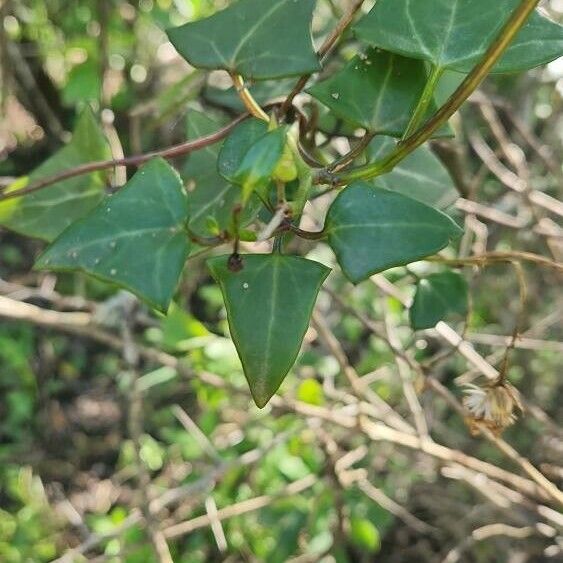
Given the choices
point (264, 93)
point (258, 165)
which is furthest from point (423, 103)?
point (264, 93)

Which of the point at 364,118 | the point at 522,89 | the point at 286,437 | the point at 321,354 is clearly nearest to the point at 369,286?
the point at 321,354

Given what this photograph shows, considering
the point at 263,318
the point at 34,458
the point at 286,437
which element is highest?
the point at 263,318

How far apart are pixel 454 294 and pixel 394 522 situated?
1138 mm

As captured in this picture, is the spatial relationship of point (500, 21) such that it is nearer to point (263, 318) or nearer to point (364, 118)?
point (364, 118)

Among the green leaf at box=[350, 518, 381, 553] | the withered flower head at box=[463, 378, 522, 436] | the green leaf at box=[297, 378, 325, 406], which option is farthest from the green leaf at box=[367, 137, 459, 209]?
the green leaf at box=[350, 518, 381, 553]

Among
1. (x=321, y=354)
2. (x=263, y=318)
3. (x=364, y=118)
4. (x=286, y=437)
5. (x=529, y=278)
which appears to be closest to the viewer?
(x=263, y=318)

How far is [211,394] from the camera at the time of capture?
1287 millimetres

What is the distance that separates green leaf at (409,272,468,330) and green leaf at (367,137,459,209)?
0.08 metres

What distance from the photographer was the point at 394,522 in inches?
67.7

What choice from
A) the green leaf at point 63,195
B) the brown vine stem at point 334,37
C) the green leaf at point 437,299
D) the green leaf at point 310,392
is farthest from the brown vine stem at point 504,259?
the green leaf at point 310,392

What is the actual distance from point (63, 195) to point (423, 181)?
0.31 m

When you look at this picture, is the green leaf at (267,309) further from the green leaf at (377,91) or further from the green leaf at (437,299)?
the green leaf at (437,299)

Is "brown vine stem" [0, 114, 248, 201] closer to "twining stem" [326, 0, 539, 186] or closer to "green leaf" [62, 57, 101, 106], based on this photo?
"twining stem" [326, 0, 539, 186]

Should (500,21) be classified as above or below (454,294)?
above
